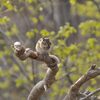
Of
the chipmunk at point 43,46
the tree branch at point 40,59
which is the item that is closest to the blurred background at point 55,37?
the tree branch at point 40,59

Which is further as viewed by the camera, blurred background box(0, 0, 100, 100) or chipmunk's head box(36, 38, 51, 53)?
blurred background box(0, 0, 100, 100)

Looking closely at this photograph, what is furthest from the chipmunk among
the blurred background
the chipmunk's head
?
the blurred background

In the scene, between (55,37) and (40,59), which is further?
(55,37)

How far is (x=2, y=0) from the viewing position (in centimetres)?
614

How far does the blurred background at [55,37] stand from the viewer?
6941mm

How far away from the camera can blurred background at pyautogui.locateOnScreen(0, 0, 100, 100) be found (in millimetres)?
6941

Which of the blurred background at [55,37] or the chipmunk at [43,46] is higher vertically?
the blurred background at [55,37]

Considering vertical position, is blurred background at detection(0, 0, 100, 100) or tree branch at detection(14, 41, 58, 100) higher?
blurred background at detection(0, 0, 100, 100)

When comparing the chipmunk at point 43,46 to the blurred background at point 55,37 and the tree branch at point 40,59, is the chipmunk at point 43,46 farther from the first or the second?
the blurred background at point 55,37

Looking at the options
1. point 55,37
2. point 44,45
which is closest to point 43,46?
point 44,45

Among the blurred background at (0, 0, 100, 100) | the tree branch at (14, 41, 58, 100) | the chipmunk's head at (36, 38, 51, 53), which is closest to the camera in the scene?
the tree branch at (14, 41, 58, 100)

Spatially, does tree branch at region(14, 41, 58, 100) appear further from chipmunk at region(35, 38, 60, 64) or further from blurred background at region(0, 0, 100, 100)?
blurred background at region(0, 0, 100, 100)

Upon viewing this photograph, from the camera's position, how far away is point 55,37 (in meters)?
6.90

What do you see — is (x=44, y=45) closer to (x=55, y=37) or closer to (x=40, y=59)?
(x=40, y=59)
